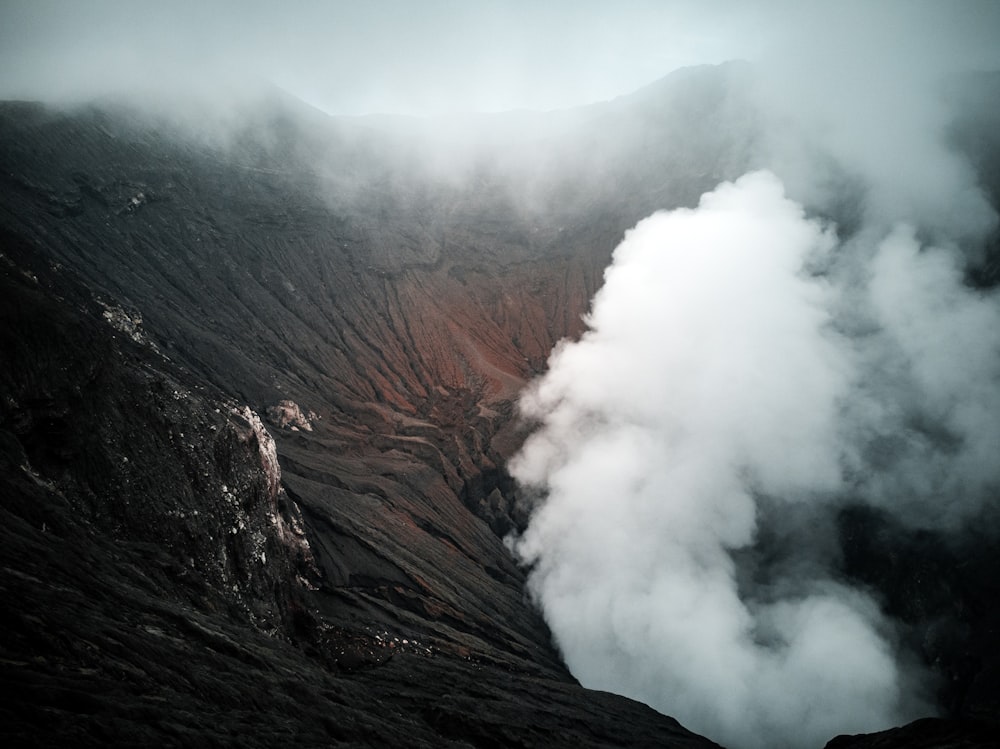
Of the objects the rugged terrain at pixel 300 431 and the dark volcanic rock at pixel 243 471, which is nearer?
the dark volcanic rock at pixel 243 471

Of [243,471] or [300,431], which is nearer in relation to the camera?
[243,471]

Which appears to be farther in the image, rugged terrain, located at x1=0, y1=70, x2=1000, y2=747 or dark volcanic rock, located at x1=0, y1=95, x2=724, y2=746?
rugged terrain, located at x1=0, y1=70, x2=1000, y2=747

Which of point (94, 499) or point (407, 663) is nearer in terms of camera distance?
point (94, 499)

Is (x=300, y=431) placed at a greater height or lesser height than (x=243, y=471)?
greater

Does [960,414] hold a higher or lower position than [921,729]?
higher

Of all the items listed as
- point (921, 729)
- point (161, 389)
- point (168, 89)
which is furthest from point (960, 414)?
point (168, 89)

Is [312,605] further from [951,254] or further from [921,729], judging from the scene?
[951,254]

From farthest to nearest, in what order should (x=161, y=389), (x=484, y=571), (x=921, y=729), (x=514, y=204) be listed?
(x=514, y=204) < (x=484, y=571) < (x=161, y=389) < (x=921, y=729)

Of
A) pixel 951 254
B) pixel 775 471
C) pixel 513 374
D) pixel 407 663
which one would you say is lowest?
pixel 407 663
